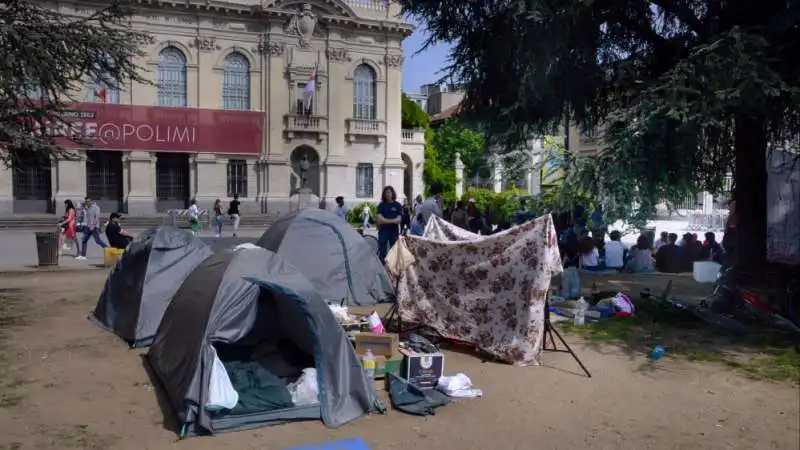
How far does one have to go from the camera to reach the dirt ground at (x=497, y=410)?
5.63 meters

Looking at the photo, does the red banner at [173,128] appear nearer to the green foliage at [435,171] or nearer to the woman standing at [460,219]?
the green foliage at [435,171]

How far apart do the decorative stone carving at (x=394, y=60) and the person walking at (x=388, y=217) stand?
91.9ft

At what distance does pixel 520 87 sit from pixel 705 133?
2512 millimetres

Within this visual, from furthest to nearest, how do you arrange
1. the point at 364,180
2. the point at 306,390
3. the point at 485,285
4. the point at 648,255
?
the point at 364,180 < the point at 648,255 < the point at 485,285 < the point at 306,390

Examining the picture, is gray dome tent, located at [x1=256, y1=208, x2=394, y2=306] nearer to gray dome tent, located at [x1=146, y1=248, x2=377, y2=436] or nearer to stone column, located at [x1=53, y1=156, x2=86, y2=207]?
gray dome tent, located at [x1=146, y1=248, x2=377, y2=436]

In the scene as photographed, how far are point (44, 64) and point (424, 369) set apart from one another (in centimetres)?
707

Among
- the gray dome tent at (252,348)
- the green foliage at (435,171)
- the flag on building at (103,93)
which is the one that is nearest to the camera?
the gray dome tent at (252,348)

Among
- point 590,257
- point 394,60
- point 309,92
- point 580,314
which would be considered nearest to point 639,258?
point 590,257

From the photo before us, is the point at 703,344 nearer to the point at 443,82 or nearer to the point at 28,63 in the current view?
the point at 443,82

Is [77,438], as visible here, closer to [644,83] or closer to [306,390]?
[306,390]

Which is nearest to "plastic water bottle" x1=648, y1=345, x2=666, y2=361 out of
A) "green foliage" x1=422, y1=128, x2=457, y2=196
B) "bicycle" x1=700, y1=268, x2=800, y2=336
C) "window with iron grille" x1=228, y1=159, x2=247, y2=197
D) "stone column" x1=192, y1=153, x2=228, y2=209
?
"bicycle" x1=700, y1=268, x2=800, y2=336

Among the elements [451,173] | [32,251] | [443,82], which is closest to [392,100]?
[451,173]

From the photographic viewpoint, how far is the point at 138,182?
34.8m

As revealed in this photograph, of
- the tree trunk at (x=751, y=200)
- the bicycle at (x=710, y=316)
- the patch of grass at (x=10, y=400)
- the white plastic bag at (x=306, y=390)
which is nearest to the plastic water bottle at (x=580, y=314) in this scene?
the bicycle at (x=710, y=316)
